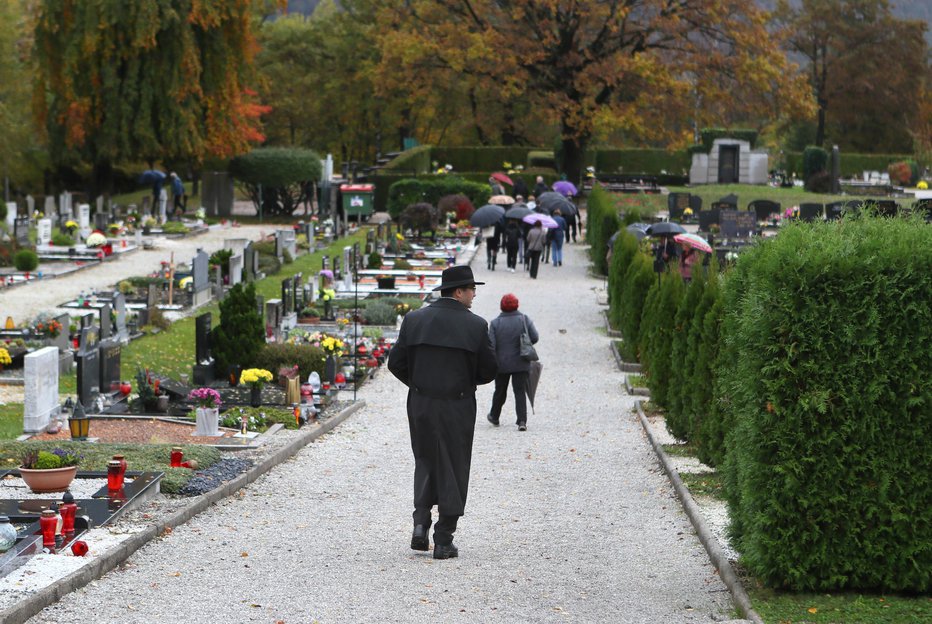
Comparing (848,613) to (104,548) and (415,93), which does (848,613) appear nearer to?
(104,548)

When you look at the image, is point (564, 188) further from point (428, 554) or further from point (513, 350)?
point (428, 554)

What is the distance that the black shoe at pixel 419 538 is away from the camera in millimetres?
9484

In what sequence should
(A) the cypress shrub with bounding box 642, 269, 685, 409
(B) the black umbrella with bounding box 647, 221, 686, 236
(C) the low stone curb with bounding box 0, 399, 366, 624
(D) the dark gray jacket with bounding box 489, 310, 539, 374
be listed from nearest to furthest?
(C) the low stone curb with bounding box 0, 399, 366, 624, (A) the cypress shrub with bounding box 642, 269, 685, 409, (D) the dark gray jacket with bounding box 489, 310, 539, 374, (B) the black umbrella with bounding box 647, 221, 686, 236

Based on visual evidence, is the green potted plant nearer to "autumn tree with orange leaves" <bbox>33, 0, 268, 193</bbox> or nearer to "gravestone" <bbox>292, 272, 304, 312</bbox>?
"gravestone" <bbox>292, 272, 304, 312</bbox>

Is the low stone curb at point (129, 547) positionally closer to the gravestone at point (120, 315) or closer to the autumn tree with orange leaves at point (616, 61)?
the gravestone at point (120, 315)

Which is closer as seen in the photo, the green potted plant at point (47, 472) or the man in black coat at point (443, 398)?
the man in black coat at point (443, 398)

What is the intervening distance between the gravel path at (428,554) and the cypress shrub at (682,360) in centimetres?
49

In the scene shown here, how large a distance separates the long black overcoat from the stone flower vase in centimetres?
543

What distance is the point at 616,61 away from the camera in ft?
171

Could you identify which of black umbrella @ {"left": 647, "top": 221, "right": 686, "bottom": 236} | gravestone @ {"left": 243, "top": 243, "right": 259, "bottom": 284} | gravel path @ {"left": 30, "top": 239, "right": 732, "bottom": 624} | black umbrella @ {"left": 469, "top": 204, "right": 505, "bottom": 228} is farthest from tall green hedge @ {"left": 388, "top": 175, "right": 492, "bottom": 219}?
gravel path @ {"left": 30, "top": 239, "right": 732, "bottom": 624}

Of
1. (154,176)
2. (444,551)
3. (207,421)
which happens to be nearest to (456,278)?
(444,551)

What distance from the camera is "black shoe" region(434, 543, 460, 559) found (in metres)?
9.34

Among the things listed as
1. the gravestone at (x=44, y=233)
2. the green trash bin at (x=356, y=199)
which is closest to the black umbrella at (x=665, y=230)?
the gravestone at (x=44, y=233)

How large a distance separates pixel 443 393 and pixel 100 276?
2344 cm
